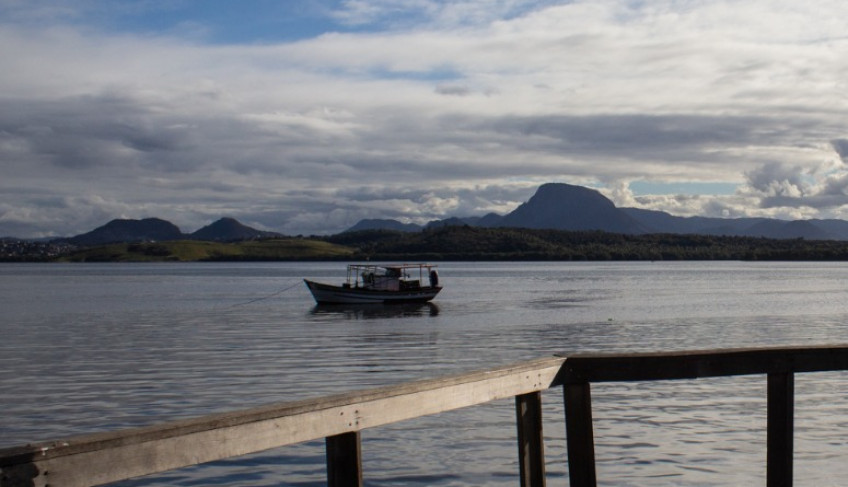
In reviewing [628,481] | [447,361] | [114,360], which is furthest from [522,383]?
[114,360]

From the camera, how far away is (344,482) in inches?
241

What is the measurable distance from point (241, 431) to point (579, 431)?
327cm

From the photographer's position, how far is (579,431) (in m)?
7.61

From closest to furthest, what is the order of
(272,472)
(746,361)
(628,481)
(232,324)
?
(746,361) → (628,481) → (272,472) → (232,324)

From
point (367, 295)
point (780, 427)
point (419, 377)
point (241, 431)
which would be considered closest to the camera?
point (241, 431)

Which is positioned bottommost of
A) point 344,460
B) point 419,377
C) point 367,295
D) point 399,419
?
point 419,377

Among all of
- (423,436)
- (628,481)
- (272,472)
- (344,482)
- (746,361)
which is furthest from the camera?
(423,436)

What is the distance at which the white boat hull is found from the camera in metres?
72.1

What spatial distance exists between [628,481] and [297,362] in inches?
786

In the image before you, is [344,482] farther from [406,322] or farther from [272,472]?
[406,322]

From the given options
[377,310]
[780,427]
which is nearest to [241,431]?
[780,427]

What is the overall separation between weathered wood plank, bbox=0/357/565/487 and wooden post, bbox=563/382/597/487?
18.7 inches

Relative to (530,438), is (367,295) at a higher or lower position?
lower

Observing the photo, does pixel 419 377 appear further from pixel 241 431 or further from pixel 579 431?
pixel 241 431
